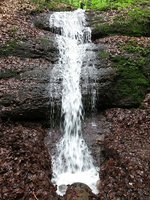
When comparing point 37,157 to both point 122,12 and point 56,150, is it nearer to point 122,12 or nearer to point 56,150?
point 56,150

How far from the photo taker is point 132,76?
11.8 metres

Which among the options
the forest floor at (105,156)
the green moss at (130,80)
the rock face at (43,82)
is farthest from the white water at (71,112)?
the green moss at (130,80)

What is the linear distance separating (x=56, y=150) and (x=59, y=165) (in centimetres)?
60

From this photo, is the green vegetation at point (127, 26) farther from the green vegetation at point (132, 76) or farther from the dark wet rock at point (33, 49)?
the dark wet rock at point (33, 49)

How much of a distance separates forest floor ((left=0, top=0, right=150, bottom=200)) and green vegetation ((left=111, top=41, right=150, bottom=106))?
51cm

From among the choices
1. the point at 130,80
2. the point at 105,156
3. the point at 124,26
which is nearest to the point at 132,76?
the point at 130,80

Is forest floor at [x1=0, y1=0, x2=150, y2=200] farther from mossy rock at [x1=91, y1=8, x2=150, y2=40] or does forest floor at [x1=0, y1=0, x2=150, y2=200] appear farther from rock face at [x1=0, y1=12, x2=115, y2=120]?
mossy rock at [x1=91, y1=8, x2=150, y2=40]

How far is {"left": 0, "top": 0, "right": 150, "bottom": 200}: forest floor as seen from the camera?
25.9ft

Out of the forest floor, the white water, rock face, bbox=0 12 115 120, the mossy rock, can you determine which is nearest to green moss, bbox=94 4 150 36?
the mossy rock

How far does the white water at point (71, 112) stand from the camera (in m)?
9.22

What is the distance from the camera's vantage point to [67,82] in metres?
11.4

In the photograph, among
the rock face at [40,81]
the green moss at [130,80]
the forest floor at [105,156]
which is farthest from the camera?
the green moss at [130,80]

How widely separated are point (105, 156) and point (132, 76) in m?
3.85

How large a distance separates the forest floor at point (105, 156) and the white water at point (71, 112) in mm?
456
